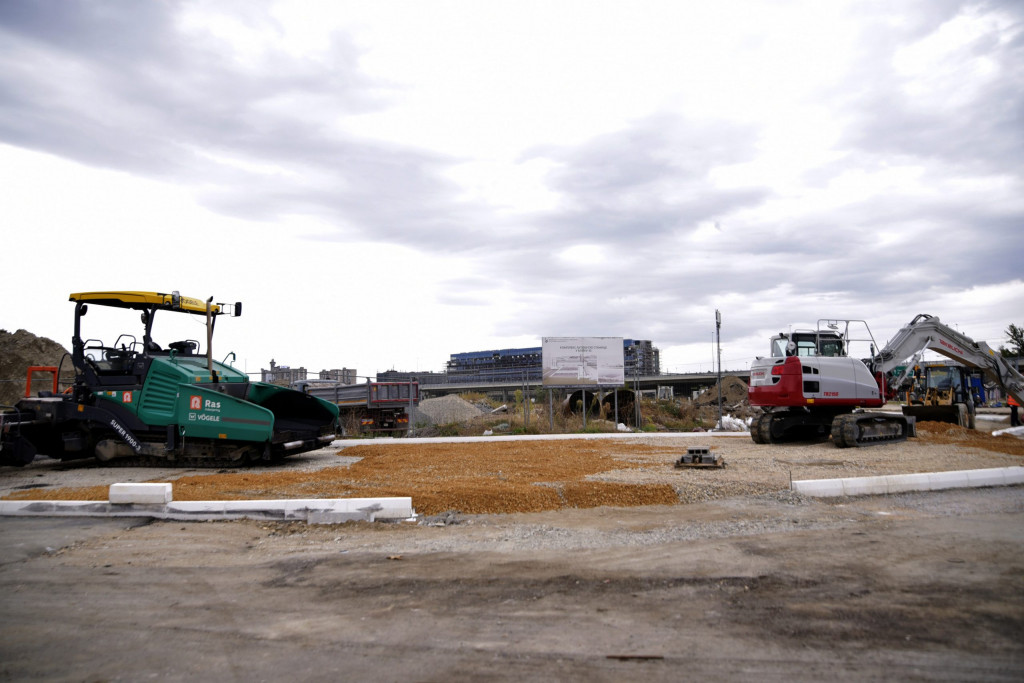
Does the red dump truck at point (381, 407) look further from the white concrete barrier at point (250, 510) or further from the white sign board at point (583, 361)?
the white concrete barrier at point (250, 510)

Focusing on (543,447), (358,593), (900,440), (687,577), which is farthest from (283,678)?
(900,440)

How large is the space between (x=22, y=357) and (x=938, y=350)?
42792 mm

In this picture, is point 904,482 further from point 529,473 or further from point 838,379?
point 838,379

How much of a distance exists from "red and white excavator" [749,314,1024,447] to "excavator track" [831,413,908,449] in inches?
0.7

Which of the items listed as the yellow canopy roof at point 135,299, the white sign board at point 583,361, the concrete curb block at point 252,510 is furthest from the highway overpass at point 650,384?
the concrete curb block at point 252,510

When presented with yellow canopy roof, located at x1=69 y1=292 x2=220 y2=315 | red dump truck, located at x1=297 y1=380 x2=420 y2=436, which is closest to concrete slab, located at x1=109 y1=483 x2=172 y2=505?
yellow canopy roof, located at x1=69 y1=292 x2=220 y2=315

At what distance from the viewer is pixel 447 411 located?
28.0 metres

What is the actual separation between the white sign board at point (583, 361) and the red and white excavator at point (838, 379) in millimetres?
6902

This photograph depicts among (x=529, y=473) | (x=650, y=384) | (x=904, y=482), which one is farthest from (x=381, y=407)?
(x=650, y=384)

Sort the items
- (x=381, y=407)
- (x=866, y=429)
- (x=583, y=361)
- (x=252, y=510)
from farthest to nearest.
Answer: (x=583, y=361) → (x=381, y=407) → (x=866, y=429) → (x=252, y=510)

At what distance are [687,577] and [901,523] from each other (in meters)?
3.25

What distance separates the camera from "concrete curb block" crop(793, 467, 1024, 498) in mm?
8945

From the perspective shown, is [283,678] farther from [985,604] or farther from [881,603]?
[985,604]

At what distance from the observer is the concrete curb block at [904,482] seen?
8.95m
